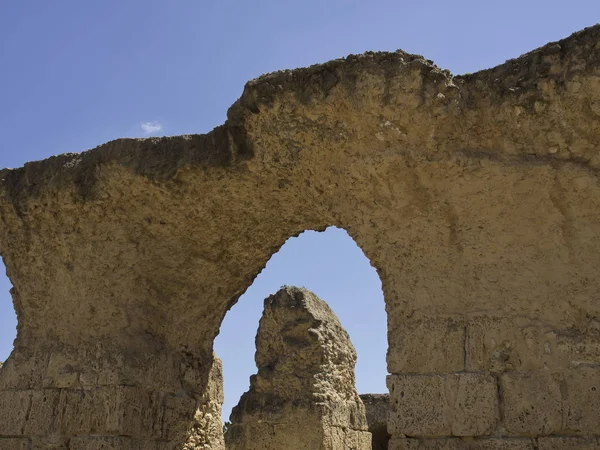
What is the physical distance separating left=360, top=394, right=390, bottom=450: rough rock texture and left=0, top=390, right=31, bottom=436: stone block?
27.8 ft

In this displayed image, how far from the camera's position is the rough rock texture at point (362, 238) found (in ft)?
13.8

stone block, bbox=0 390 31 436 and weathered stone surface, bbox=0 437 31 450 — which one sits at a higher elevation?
stone block, bbox=0 390 31 436

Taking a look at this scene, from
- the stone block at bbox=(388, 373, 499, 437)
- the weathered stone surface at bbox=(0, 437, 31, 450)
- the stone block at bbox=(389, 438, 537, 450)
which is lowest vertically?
the weathered stone surface at bbox=(0, 437, 31, 450)

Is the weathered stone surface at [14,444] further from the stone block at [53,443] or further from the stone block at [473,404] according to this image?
the stone block at [473,404]

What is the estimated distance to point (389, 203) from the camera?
4.78 metres

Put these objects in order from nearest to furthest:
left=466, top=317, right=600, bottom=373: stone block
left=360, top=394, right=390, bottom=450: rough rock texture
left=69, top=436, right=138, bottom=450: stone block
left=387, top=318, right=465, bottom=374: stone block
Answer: left=466, top=317, right=600, bottom=373: stone block < left=387, top=318, right=465, bottom=374: stone block < left=69, top=436, right=138, bottom=450: stone block < left=360, top=394, right=390, bottom=450: rough rock texture

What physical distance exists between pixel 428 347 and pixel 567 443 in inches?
40.0

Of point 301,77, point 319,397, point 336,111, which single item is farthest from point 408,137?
point 319,397

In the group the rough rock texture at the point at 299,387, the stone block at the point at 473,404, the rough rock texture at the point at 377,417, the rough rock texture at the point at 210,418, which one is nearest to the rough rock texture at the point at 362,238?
the stone block at the point at 473,404

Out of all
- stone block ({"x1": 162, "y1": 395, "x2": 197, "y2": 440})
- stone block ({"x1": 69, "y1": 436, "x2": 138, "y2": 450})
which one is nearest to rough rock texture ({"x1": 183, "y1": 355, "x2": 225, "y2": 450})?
stone block ({"x1": 162, "y1": 395, "x2": 197, "y2": 440})

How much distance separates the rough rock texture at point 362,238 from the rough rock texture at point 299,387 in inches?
95.1

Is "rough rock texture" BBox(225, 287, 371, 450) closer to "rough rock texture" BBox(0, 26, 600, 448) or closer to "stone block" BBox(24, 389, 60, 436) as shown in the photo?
"rough rock texture" BBox(0, 26, 600, 448)

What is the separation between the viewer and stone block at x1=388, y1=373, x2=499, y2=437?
13.4 feet

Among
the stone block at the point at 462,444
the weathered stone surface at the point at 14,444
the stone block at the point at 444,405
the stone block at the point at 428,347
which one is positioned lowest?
the weathered stone surface at the point at 14,444
